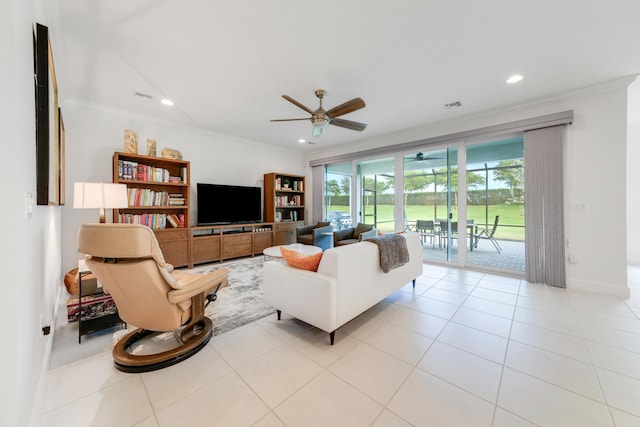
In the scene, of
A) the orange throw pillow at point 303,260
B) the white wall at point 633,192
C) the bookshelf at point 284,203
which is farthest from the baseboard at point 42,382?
the white wall at point 633,192

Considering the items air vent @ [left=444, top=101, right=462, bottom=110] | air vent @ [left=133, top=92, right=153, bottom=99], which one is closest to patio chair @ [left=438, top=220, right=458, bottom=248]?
air vent @ [left=444, top=101, right=462, bottom=110]

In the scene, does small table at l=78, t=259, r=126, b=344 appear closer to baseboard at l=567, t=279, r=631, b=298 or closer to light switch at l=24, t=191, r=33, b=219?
light switch at l=24, t=191, r=33, b=219

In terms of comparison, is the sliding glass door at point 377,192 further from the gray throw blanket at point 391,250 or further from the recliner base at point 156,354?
the recliner base at point 156,354

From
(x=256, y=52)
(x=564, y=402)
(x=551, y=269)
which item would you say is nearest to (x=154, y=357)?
(x=564, y=402)

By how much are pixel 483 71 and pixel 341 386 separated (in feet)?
11.1

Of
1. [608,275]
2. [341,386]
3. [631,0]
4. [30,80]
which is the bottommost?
[341,386]

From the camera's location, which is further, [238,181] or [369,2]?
[238,181]

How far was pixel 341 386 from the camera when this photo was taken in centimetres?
152

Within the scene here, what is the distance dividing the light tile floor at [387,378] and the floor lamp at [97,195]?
121 centimetres

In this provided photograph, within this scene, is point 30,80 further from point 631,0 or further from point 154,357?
point 631,0

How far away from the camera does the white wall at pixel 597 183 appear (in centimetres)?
292

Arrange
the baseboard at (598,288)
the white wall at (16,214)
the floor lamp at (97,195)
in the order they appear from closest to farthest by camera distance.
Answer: the white wall at (16,214)
the floor lamp at (97,195)
the baseboard at (598,288)

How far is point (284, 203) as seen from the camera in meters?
5.96

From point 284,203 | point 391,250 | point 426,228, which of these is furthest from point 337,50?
point 284,203
